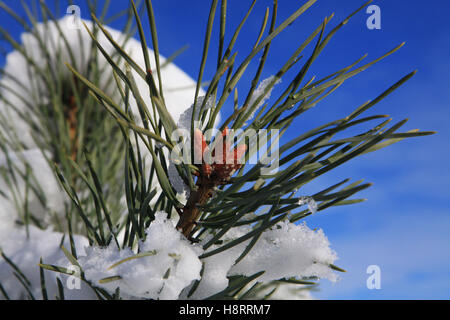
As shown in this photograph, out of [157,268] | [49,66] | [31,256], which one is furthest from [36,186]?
[157,268]

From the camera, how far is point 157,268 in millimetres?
322

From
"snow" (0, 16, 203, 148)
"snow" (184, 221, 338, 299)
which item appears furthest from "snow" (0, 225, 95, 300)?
"snow" (184, 221, 338, 299)

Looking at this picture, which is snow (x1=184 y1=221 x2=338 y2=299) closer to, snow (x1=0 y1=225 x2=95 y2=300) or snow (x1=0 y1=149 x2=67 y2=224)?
snow (x1=0 y1=225 x2=95 y2=300)

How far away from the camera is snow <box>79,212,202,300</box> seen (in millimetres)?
315

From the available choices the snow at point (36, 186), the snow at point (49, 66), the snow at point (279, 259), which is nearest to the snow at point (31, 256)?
the snow at point (36, 186)

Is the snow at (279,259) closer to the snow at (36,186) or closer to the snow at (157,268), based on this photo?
the snow at (157,268)

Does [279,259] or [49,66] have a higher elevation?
[49,66]

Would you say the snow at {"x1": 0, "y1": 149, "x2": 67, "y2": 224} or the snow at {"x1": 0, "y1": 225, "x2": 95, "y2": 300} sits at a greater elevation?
the snow at {"x1": 0, "y1": 149, "x2": 67, "y2": 224}

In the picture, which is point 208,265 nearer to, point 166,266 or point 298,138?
point 166,266

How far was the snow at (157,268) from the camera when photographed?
32cm

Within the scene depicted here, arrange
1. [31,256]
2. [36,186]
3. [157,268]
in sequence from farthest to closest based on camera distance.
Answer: [36,186]
[31,256]
[157,268]

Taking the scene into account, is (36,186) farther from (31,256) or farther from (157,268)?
(157,268)
